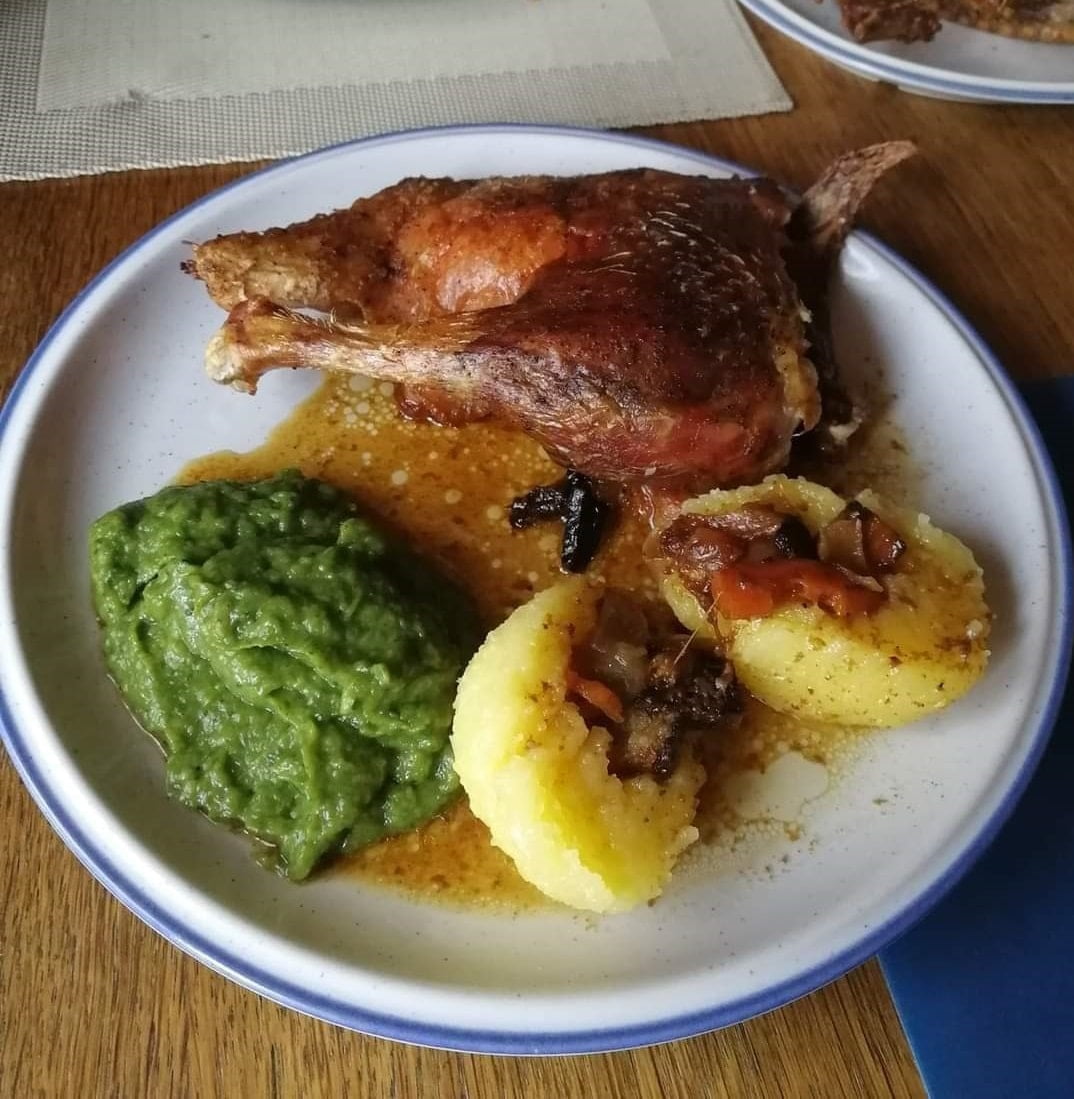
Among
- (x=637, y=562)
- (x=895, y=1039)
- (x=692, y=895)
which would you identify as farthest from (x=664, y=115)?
(x=895, y=1039)

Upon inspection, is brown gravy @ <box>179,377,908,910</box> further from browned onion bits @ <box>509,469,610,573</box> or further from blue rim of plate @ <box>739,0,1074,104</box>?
blue rim of plate @ <box>739,0,1074,104</box>

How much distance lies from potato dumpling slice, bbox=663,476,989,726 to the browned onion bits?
0.26 m

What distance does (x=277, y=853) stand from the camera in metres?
1.44

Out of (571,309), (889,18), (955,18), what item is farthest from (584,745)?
(955,18)

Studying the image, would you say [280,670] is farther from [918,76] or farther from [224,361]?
[918,76]

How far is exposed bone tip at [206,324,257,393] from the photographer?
1.71 metres

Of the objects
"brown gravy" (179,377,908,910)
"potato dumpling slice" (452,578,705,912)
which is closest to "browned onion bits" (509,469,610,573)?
"brown gravy" (179,377,908,910)

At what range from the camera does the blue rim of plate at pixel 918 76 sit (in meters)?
2.36

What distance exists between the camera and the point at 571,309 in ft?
5.20

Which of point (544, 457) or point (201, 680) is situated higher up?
point (544, 457)

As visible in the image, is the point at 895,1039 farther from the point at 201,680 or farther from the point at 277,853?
the point at 201,680

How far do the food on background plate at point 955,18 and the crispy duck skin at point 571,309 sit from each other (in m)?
0.72

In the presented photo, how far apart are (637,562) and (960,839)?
68cm

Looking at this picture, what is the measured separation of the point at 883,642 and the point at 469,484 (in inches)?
31.3
